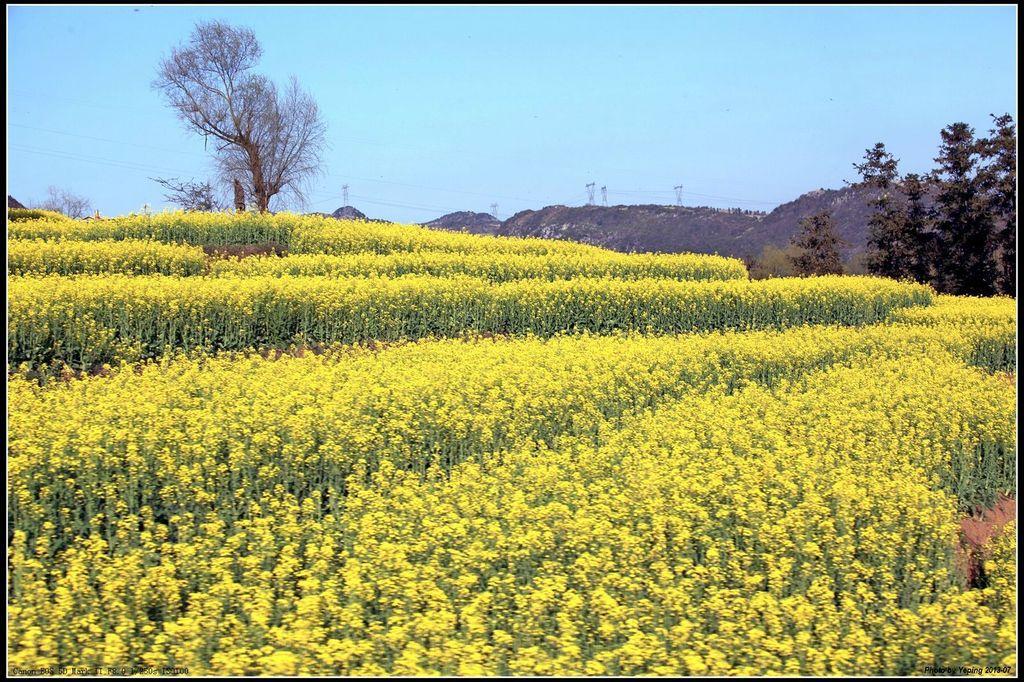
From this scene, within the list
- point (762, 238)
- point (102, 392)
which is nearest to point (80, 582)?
point (102, 392)

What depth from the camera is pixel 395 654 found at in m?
4.92

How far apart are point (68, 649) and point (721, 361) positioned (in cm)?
1069

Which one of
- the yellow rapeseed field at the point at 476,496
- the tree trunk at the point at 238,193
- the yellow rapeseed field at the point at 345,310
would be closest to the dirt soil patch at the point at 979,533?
the yellow rapeseed field at the point at 476,496

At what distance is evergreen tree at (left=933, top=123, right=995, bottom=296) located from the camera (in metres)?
31.9

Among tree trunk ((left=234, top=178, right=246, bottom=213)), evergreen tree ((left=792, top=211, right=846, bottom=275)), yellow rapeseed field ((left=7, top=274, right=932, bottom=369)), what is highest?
tree trunk ((left=234, top=178, right=246, bottom=213))

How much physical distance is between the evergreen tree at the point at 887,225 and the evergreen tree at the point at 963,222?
47.1 inches

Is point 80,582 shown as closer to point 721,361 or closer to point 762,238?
point 721,361

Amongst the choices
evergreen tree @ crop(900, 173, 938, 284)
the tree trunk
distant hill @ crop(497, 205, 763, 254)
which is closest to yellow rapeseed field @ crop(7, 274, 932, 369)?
evergreen tree @ crop(900, 173, 938, 284)

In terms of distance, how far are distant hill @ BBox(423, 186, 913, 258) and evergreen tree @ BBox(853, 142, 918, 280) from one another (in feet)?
145

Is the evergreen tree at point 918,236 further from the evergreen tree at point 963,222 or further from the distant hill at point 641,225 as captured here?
the distant hill at point 641,225

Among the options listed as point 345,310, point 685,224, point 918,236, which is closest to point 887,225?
point 918,236

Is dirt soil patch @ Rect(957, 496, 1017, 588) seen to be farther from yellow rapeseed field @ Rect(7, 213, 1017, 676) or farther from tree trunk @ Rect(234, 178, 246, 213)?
tree trunk @ Rect(234, 178, 246, 213)

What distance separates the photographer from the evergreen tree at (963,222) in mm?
31875

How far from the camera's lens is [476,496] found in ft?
23.4
